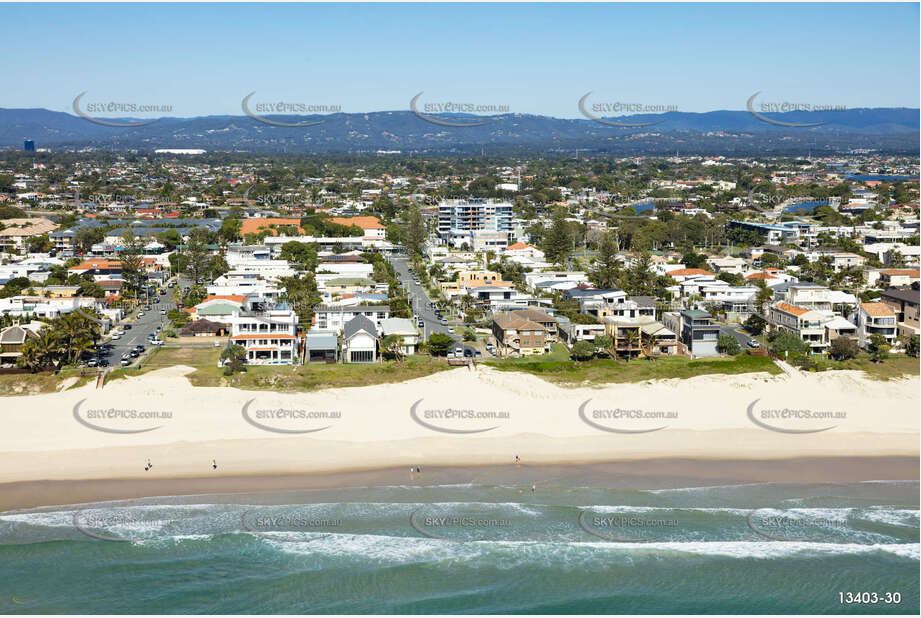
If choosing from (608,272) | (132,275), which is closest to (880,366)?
(608,272)

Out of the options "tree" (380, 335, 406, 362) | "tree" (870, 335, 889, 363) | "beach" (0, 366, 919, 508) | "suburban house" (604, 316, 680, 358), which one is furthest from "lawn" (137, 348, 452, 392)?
"tree" (870, 335, 889, 363)

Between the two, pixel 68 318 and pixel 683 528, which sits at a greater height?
pixel 68 318

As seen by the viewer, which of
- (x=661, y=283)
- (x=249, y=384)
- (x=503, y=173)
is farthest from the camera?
(x=503, y=173)

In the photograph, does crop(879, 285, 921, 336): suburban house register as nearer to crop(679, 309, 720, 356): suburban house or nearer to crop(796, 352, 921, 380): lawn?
crop(796, 352, 921, 380): lawn

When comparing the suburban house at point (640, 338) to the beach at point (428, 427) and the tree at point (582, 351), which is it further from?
the beach at point (428, 427)

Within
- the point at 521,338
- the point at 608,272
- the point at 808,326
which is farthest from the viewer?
the point at 608,272

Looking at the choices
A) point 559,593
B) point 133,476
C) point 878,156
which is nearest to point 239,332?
point 133,476

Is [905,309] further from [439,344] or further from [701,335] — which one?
[439,344]

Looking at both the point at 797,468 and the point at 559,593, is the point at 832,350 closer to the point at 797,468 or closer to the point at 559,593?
the point at 797,468
